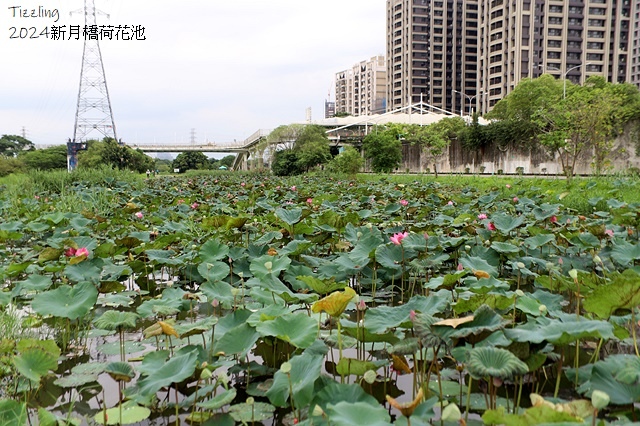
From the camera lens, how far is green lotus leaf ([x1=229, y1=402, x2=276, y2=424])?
4.21 feet

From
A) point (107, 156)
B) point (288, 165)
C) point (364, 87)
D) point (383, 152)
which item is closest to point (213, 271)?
point (383, 152)

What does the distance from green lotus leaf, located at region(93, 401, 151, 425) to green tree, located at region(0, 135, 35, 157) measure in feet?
190

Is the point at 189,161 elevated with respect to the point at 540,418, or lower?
elevated

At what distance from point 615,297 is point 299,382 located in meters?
0.84

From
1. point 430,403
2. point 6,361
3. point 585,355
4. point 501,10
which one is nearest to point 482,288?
point 585,355

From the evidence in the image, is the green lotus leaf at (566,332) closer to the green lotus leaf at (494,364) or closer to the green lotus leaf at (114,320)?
the green lotus leaf at (494,364)

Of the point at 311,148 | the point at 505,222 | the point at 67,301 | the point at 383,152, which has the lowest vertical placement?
the point at 67,301

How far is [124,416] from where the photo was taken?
1.24m

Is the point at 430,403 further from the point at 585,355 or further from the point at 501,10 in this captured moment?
the point at 501,10

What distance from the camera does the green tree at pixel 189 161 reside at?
6075 cm

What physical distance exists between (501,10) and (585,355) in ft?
195

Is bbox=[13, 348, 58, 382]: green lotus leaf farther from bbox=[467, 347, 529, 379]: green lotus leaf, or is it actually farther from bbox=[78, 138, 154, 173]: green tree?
bbox=[78, 138, 154, 173]: green tree

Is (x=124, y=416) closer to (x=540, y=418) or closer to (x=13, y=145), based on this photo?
(x=540, y=418)

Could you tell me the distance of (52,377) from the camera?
169cm
